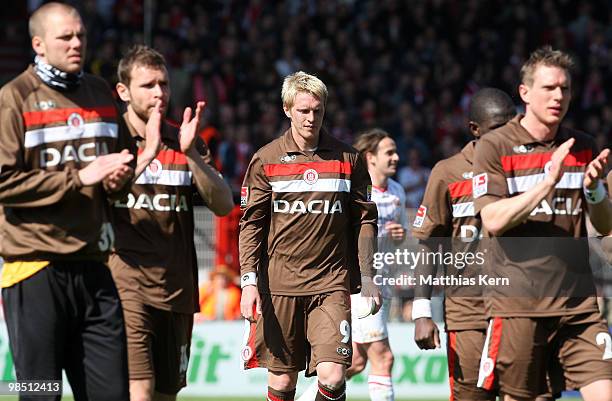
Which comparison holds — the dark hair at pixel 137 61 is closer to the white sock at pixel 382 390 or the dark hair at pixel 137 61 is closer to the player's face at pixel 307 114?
the player's face at pixel 307 114

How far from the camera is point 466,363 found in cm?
858

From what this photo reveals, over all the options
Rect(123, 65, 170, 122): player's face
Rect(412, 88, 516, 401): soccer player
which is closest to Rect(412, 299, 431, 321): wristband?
Rect(412, 88, 516, 401): soccer player

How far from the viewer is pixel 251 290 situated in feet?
27.8

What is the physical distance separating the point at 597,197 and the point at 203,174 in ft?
7.98

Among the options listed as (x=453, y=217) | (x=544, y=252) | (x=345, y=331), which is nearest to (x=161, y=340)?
(x=345, y=331)

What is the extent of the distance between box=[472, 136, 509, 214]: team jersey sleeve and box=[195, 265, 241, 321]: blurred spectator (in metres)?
7.49

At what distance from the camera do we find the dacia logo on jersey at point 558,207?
23.8 ft

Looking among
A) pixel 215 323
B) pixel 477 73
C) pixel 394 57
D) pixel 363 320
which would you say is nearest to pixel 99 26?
pixel 394 57

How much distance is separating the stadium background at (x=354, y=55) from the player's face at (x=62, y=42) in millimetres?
11102

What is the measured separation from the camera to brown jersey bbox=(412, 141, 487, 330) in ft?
28.8

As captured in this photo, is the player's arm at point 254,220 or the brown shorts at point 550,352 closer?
the brown shorts at point 550,352

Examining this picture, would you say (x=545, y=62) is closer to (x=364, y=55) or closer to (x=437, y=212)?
(x=437, y=212)

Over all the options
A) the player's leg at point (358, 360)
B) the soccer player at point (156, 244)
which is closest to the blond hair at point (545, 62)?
the soccer player at point (156, 244)

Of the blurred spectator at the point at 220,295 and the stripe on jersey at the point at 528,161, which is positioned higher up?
the stripe on jersey at the point at 528,161
